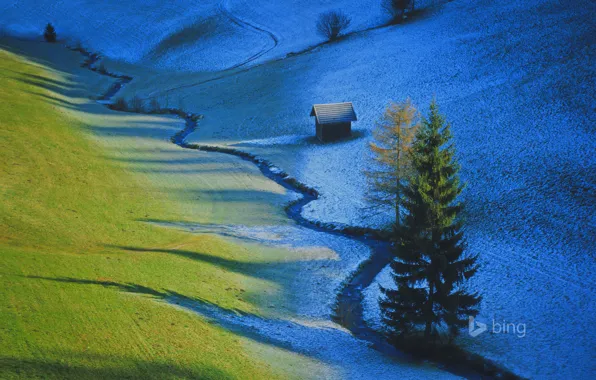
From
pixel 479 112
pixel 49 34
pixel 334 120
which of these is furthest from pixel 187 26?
pixel 479 112

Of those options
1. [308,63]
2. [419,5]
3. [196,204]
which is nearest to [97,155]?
[196,204]

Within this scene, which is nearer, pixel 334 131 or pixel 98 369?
pixel 98 369

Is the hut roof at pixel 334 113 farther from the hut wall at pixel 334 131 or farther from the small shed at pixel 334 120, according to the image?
the hut wall at pixel 334 131

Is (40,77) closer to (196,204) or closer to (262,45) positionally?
(262,45)

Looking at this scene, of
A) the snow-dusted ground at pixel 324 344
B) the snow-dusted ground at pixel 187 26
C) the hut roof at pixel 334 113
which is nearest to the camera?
the snow-dusted ground at pixel 324 344

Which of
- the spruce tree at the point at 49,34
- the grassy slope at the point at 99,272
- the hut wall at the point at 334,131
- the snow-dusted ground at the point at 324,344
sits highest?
the spruce tree at the point at 49,34

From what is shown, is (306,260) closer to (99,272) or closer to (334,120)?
(99,272)

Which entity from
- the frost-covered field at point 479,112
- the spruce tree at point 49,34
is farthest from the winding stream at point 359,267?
the spruce tree at point 49,34

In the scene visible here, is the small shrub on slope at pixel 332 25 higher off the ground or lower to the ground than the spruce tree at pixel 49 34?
lower
